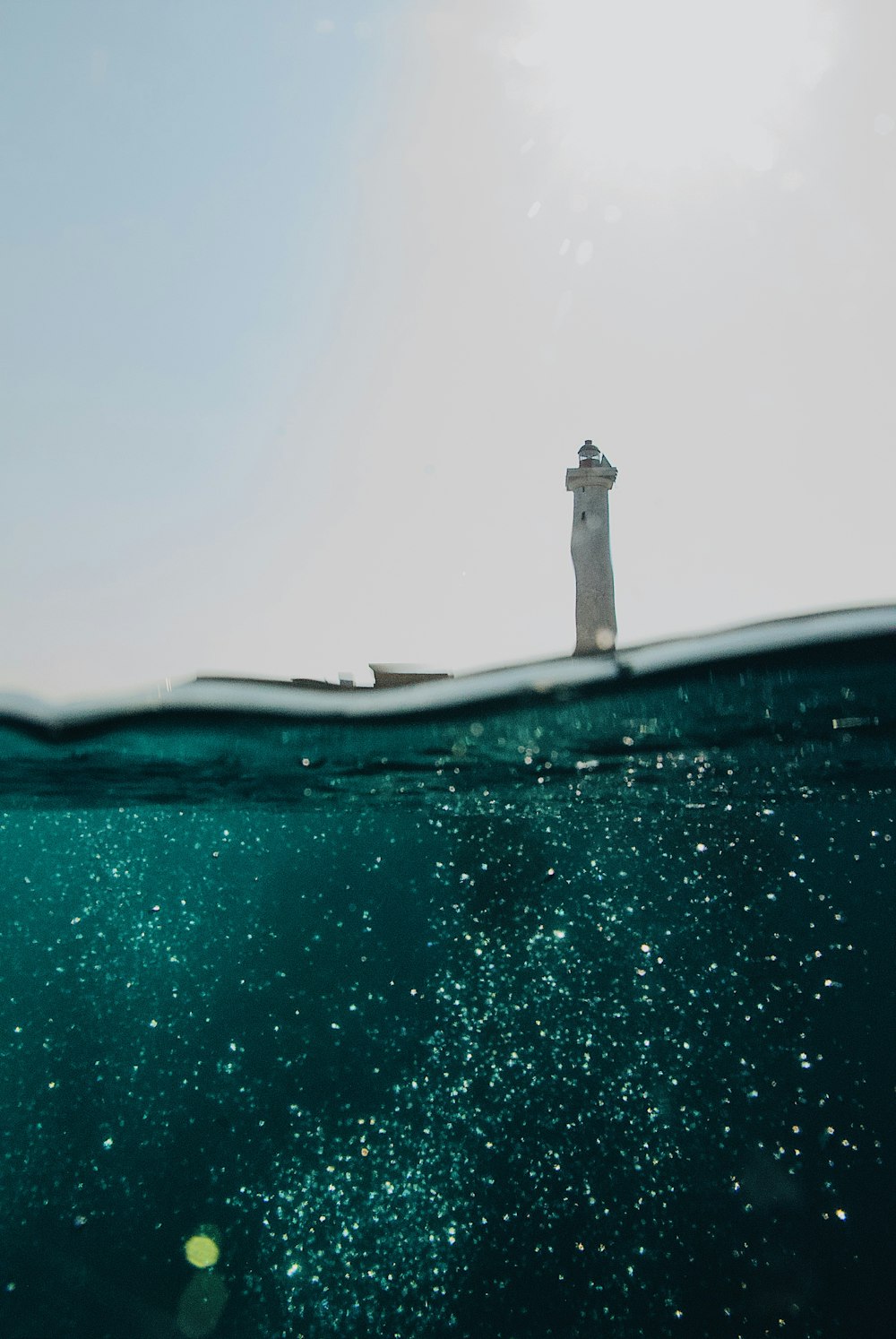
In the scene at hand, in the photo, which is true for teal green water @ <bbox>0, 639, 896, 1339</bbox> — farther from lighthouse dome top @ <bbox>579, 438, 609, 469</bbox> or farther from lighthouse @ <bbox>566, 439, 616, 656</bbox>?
lighthouse dome top @ <bbox>579, 438, 609, 469</bbox>

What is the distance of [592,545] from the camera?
1983cm

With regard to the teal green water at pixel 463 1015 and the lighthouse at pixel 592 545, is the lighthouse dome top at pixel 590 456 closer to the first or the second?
the lighthouse at pixel 592 545

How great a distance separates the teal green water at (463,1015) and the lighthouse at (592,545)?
18.9 feet

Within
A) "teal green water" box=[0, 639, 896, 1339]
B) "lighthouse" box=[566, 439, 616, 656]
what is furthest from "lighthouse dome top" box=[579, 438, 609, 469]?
"teal green water" box=[0, 639, 896, 1339]

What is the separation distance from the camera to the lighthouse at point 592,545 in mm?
19500

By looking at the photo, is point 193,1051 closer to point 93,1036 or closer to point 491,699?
point 93,1036

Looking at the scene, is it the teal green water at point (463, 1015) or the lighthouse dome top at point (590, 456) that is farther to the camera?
the lighthouse dome top at point (590, 456)

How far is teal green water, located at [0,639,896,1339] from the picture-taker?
8.89m

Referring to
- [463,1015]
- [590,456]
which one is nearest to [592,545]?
[590,456]

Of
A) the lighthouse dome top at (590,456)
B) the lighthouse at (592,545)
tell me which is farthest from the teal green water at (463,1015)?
the lighthouse dome top at (590,456)

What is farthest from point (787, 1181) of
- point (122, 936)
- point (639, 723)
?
point (122, 936)

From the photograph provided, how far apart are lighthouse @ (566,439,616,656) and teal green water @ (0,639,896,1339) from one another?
18.9 ft

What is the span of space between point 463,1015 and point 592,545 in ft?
43.5

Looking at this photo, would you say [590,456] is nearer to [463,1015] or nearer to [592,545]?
[592,545]
